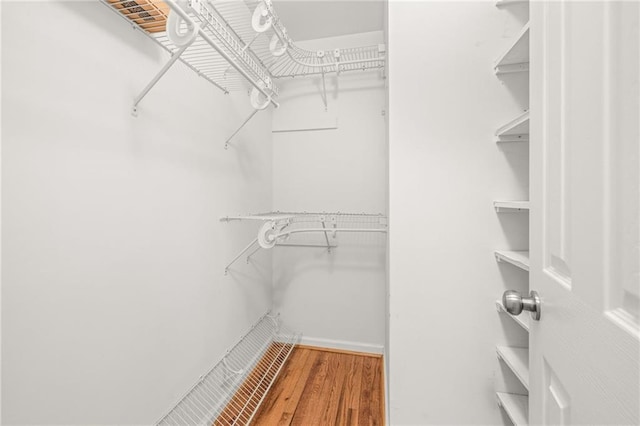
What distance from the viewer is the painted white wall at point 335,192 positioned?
2.12m

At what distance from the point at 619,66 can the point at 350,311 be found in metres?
2.09

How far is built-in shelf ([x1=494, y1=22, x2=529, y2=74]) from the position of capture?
91cm

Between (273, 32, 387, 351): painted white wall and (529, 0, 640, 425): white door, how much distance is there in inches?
59.7

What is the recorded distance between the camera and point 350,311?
219cm

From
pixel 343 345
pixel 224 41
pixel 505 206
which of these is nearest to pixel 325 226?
pixel 343 345

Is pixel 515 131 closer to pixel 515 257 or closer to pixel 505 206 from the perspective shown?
pixel 505 206

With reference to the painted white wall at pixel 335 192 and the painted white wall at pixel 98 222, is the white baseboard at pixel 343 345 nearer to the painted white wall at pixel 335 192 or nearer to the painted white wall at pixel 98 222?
the painted white wall at pixel 335 192

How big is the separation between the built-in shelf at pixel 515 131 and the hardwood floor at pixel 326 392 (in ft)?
5.16

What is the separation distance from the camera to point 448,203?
1.14 m

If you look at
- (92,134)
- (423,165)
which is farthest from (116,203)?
(423,165)

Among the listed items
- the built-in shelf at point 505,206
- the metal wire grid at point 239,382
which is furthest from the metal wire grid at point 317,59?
the metal wire grid at point 239,382

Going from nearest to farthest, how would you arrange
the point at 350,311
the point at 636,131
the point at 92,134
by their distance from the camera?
the point at 636,131
the point at 92,134
the point at 350,311

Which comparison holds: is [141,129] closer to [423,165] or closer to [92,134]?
[92,134]

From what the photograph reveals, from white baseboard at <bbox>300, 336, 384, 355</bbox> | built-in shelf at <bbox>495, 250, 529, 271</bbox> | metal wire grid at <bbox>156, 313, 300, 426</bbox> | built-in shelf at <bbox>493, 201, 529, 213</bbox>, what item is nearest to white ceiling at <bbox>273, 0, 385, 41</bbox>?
built-in shelf at <bbox>493, 201, 529, 213</bbox>
